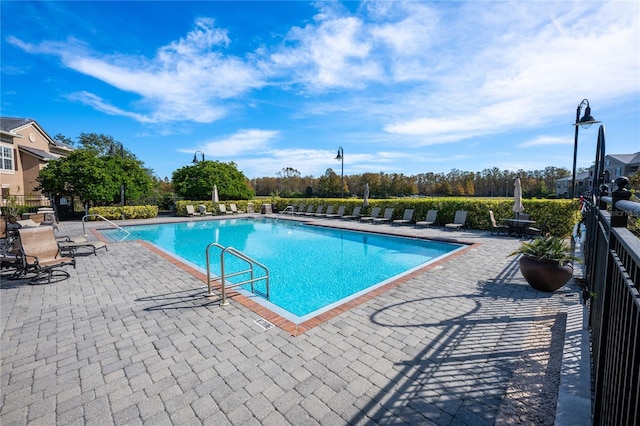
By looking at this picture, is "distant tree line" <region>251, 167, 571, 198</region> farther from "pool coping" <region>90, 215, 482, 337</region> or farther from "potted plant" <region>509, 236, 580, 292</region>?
"potted plant" <region>509, 236, 580, 292</region>

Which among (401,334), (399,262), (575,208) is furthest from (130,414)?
(575,208)

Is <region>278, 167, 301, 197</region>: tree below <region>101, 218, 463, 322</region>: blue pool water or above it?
above

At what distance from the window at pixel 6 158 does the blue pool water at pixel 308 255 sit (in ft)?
47.3

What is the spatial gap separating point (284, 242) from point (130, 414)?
32.2ft

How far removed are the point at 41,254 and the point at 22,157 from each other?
26599 millimetres

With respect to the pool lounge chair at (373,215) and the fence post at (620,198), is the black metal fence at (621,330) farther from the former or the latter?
the pool lounge chair at (373,215)

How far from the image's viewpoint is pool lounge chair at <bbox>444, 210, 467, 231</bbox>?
12.8m

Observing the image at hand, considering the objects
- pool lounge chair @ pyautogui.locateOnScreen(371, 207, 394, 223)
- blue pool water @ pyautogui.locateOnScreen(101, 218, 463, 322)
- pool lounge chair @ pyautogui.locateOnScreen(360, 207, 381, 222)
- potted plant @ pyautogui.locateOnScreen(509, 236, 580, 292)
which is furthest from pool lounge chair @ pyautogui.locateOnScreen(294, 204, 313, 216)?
potted plant @ pyautogui.locateOnScreen(509, 236, 580, 292)

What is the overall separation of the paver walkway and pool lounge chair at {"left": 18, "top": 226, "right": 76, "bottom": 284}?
2.31 feet

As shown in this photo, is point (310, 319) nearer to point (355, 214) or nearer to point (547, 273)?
point (547, 273)

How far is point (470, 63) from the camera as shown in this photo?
9.31 metres

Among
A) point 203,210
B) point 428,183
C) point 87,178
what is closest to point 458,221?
point 203,210

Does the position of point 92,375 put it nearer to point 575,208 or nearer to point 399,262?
point 399,262

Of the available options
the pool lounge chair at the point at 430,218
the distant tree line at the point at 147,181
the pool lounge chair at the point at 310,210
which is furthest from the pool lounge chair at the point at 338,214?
the pool lounge chair at the point at 430,218
